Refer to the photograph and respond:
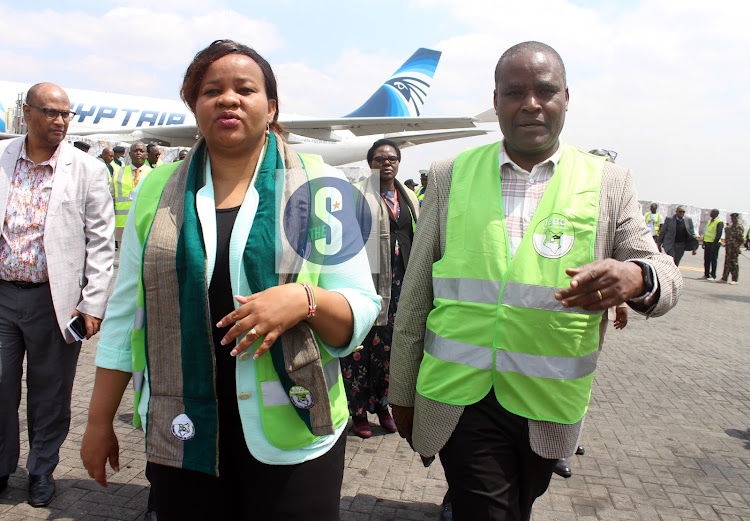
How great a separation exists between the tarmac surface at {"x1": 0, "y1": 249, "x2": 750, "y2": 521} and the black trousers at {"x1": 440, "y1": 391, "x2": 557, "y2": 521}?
1.43m

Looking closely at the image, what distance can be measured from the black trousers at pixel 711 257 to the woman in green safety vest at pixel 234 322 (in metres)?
18.8

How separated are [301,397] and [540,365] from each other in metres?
0.83

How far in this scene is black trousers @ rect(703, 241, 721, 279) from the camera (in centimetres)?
1753

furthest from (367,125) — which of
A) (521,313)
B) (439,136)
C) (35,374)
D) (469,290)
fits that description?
(521,313)

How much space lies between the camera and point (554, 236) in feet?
6.55

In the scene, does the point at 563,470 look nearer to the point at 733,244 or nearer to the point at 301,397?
the point at 301,397

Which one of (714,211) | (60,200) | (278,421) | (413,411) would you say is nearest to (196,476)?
(278,421)

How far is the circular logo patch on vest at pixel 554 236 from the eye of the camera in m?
1.99

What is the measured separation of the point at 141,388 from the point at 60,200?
1929mm

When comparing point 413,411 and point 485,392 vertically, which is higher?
point 485,392

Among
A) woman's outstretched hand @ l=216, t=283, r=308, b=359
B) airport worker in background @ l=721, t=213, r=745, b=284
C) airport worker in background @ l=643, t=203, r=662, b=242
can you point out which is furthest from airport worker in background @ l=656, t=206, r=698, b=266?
woman's outstretched hand @ l=216, t=283, r=308, b=359

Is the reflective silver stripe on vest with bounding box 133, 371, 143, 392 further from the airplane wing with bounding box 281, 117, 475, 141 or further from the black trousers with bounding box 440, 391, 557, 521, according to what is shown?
the airplane wing with bounding box 281, 117, 475, 141

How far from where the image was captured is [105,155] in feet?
40.0

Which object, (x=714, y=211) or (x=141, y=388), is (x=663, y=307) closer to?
(x=141, y=388)
